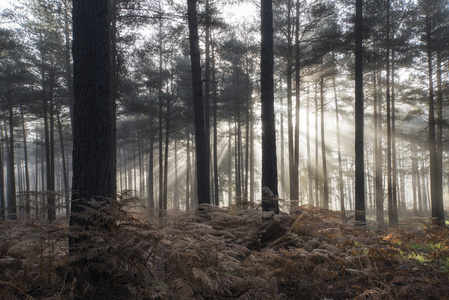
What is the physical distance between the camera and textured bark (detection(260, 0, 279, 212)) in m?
6.83

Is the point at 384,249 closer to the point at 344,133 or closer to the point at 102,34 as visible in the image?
the point at 102,34

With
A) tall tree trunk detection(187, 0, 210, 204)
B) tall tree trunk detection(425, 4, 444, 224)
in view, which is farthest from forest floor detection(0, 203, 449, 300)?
tall tree trunk detection(425, 4, 444, 224)

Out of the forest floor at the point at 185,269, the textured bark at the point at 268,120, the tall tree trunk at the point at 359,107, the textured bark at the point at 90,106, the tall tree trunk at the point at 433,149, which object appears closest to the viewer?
the forest floor at the point at 185,269

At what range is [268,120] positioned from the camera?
6.96 meters

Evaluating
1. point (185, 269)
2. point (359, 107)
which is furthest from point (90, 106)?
point (359, 107)

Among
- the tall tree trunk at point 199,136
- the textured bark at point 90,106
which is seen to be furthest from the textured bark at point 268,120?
the textured bark at point 90,106

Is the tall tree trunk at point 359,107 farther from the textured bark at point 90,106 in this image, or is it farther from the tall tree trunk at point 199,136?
the textured bark at point 90,106

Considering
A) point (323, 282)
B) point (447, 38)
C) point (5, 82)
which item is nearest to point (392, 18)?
point (447, 38)

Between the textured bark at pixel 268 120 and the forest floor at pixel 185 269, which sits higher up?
the textured bark at pixel 268 120

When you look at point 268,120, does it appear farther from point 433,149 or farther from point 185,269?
point 433,149

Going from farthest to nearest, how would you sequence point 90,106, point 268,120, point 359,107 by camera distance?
point 359,107
point 268,120
point 90,106

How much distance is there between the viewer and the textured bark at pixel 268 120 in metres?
6.83

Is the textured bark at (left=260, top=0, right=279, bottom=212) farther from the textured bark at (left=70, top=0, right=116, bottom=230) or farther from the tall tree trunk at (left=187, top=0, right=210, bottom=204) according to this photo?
the textured bark at (left=70, top=0, right=116, bottom=230)

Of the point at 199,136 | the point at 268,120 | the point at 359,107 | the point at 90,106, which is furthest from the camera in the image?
the point at 359,107
